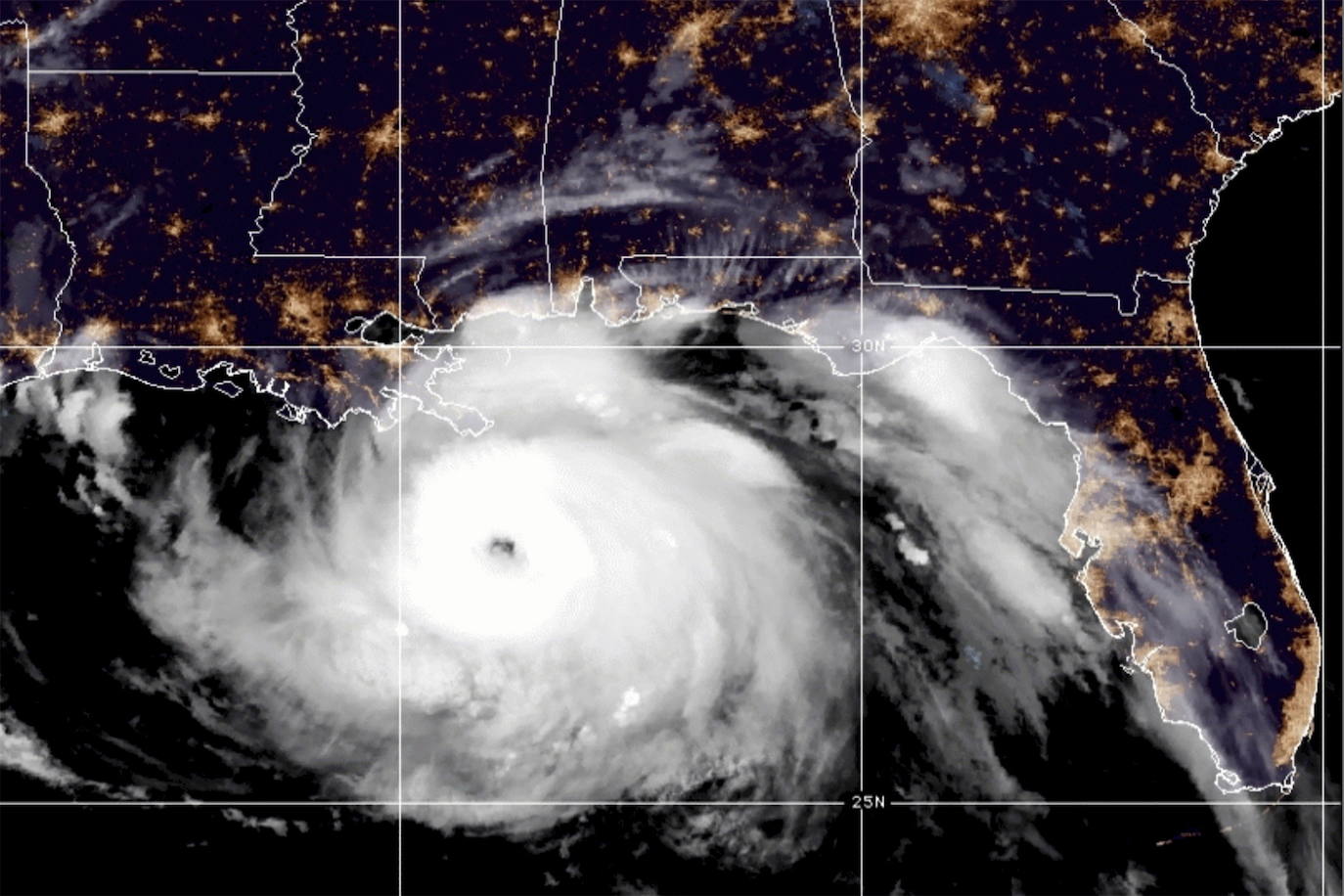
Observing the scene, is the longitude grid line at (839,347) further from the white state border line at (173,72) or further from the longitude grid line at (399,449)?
the white state border line at (173,72)

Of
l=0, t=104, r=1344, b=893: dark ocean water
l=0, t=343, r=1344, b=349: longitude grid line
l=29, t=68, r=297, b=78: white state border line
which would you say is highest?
l=29, t=68, r=297, b=78: white state border line

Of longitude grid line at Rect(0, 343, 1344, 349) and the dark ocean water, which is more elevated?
longitude grid line at Rect(0, 343, 1344, 349)

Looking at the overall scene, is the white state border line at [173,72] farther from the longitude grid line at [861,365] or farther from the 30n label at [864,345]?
the 30n label at [864,345]

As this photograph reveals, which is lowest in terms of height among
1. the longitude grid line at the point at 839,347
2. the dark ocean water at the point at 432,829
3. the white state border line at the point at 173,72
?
the dark ocean water at the point at 432,829

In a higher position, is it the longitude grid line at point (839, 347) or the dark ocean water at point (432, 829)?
the longitude grid line at point (839, 347)

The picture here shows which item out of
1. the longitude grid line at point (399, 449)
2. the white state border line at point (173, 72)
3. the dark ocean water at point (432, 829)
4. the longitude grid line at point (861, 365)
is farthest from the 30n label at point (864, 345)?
the white state border line at point (173, 72)

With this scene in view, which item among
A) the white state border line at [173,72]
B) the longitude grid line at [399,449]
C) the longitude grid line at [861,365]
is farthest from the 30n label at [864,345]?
the white state border line at [173,72]

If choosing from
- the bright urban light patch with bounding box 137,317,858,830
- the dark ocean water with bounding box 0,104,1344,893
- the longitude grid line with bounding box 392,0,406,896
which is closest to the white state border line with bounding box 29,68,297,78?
the longitude grid line with bounding box 392,0,406,896

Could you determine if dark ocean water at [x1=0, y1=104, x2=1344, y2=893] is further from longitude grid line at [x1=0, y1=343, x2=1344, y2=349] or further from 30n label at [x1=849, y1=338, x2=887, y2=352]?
30n label at [x1=849, y1=338, x2=887, y2=352]

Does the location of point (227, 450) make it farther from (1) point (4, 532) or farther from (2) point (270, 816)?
(2) point (270, 816)

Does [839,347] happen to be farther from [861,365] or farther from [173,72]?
[173,72]

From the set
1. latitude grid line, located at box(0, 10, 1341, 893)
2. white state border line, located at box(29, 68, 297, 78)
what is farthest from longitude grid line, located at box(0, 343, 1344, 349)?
white state border line, located at box(29, 68, 297, 78)
